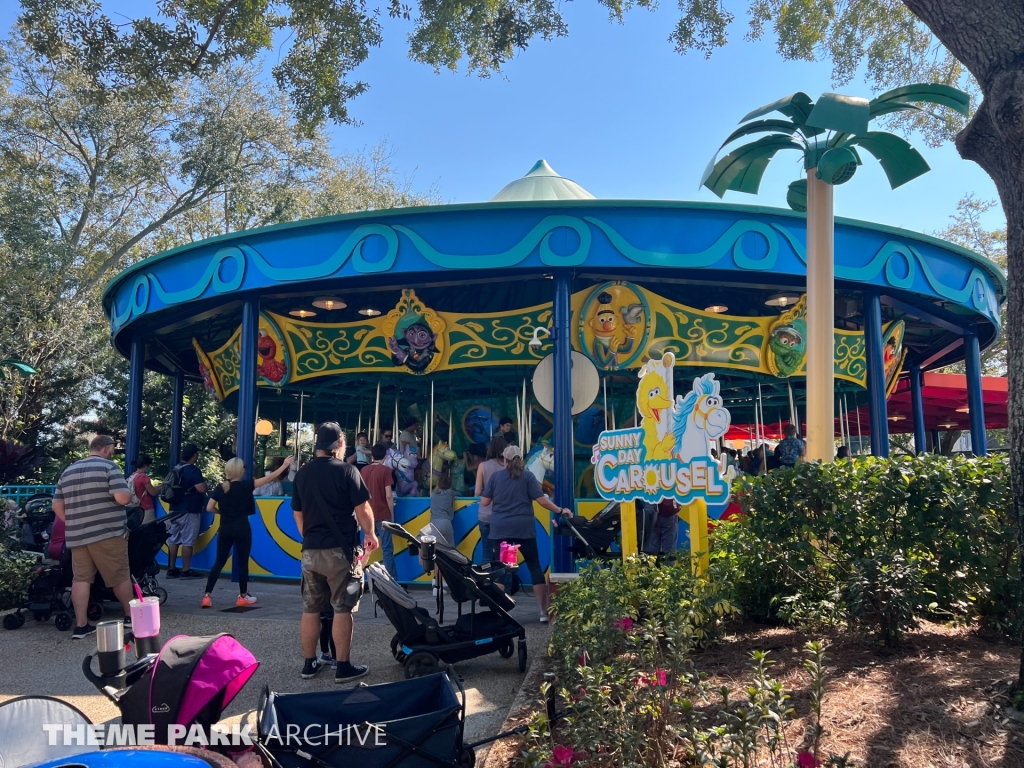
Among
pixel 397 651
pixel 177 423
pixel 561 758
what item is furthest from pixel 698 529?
pixel 177 423

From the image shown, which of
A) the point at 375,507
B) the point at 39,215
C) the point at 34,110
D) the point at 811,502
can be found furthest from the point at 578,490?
the point at 34,110

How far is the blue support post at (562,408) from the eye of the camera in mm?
8289

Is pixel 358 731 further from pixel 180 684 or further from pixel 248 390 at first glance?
pixel 248 390

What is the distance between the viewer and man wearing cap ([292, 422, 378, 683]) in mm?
4930

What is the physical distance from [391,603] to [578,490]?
27.1 ft

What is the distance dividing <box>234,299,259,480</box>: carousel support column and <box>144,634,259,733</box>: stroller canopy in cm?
675

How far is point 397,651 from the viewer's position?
17.3ft

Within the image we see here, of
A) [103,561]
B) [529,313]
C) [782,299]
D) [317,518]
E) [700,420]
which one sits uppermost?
[782,299]

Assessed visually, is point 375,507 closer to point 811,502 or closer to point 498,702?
point 498,702

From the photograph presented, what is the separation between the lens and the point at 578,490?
12953 mm

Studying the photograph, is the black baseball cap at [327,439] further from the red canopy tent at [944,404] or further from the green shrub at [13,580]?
the red canopy tent at [944,404]

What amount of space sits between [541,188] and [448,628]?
826 centimetres

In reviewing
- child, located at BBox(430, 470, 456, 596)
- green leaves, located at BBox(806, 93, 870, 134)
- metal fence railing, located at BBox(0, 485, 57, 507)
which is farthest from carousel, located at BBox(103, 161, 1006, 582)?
metal fence railing, located at BBox(0, 485, 57, 507)

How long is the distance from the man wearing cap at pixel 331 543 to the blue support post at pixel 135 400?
26.3 ft
